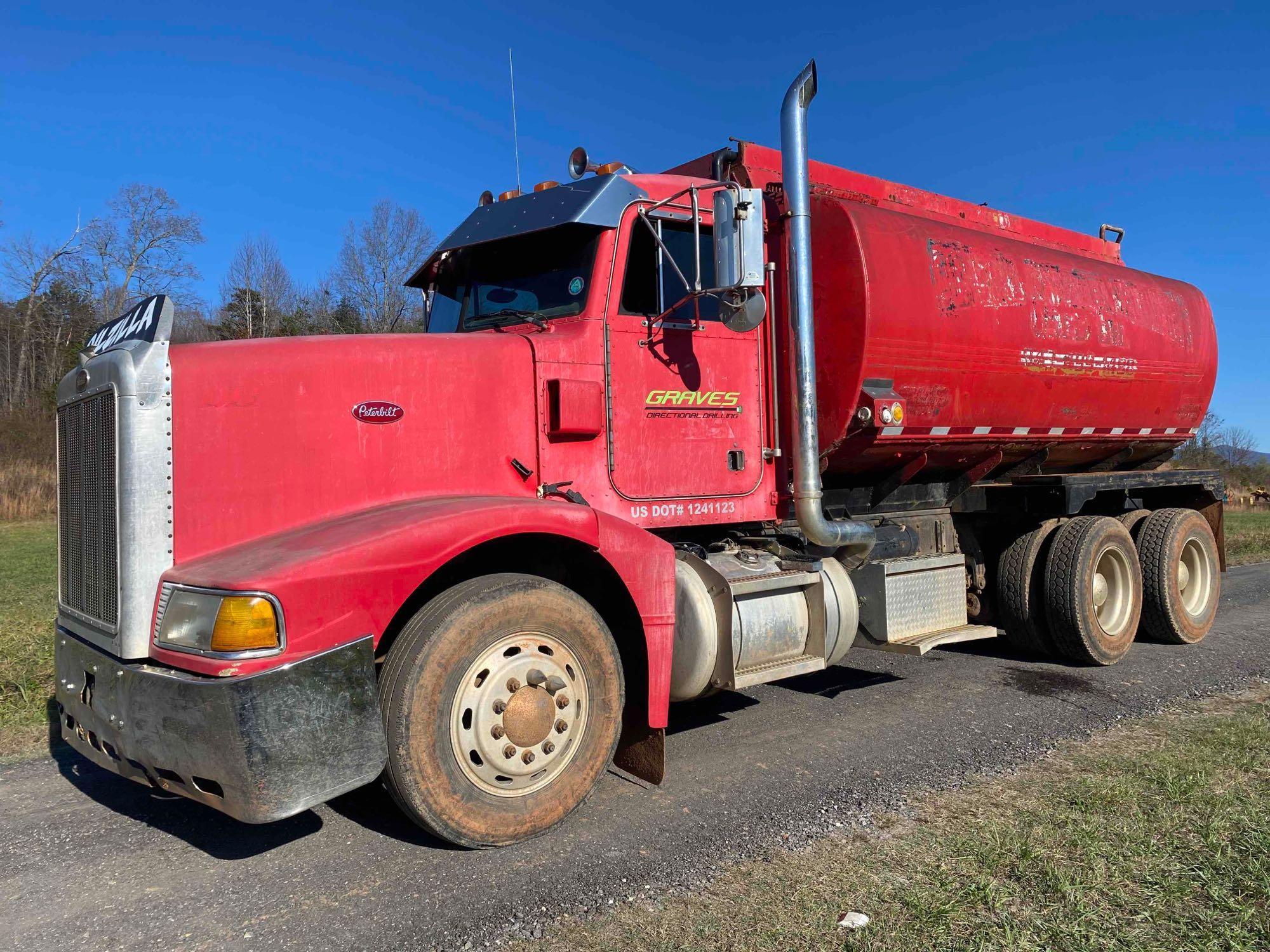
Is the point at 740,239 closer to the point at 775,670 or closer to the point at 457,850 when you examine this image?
the point at 775,670

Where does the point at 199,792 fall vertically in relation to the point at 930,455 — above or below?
below

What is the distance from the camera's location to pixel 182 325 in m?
30.8

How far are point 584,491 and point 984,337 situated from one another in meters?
3.45

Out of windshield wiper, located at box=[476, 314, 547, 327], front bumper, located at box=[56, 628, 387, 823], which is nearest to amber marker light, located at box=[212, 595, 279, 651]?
front bumper, located at box=[56, 628, 387, 823]

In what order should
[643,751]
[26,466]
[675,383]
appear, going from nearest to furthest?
[643,751] → [675,383] → [26,466]

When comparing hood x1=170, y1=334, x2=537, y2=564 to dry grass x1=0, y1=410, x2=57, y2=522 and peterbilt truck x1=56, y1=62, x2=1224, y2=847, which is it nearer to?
peterbilt truck x1=56, y1=62, x2=1224, y2=847

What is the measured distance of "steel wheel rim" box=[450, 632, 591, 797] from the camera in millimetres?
3762

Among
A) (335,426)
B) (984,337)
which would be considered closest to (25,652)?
(335,426)

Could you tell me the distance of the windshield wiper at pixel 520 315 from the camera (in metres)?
5.02

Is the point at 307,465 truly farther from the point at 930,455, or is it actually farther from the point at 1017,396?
the point at 1017,396

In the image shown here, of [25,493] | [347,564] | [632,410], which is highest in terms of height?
[632,410]

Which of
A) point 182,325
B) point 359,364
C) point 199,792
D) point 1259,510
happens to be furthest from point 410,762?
point 1259,510

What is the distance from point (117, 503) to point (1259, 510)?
34.0 metres

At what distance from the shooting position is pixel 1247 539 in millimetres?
17734
